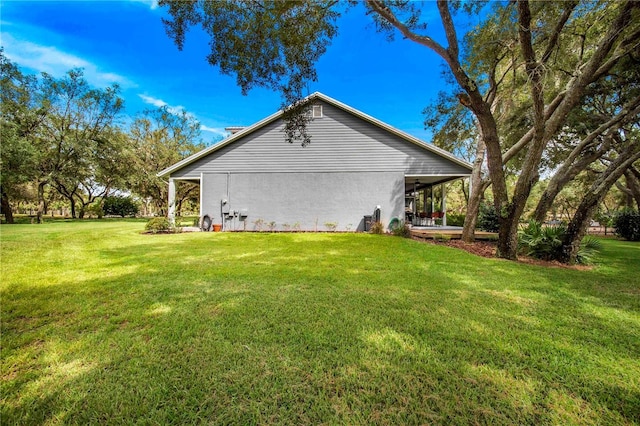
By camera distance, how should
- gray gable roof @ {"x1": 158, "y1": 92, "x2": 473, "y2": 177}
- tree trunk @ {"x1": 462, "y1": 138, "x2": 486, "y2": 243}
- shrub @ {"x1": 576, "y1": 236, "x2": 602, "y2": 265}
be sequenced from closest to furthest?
1. shrub @ {"x1": 576, "y1": 236, "x2": 602, "y2": 265}
2. tree trunk @ {"x1": 462, "y1": 138, "x2": 486, "y2": 243}
3. gray gable roof @ {"x1": 158, "y1": 92, "x2": 473, "y2": 177}

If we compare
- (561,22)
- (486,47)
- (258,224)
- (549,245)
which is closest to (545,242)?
(549,245)

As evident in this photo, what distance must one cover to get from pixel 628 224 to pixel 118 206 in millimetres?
41117

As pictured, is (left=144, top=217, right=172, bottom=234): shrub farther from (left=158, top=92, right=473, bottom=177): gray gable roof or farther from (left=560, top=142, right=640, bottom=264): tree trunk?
(left=560, top=142, right=640, bottom=264): tree trunk

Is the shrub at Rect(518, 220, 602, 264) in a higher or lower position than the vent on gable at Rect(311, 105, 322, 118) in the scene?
lower

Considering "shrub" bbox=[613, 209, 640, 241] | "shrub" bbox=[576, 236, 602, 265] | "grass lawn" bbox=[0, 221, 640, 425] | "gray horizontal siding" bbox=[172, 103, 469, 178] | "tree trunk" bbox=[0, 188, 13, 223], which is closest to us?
"grass lawn" bbox=[0, 221, 640, 425]

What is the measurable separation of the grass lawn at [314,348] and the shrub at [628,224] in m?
13.2

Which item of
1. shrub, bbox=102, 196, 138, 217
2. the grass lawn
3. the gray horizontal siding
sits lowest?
the grass lawn

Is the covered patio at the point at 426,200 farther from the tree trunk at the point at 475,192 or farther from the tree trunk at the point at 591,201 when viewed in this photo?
the tree trunk at the point at 591,201

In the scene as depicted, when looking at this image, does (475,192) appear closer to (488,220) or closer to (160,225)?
(488,220)

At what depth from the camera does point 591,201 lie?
21.4ft

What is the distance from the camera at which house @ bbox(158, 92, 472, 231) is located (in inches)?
491

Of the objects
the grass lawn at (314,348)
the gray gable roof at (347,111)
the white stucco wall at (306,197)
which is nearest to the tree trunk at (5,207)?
the gray gable roof at (347,111)

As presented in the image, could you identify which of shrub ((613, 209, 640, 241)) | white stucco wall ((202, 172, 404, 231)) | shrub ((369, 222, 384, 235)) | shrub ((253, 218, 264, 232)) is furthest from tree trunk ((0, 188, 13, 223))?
shrub ((613, 209, 640, 241))

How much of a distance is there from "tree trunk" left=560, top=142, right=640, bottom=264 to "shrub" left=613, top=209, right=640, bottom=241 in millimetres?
10358
